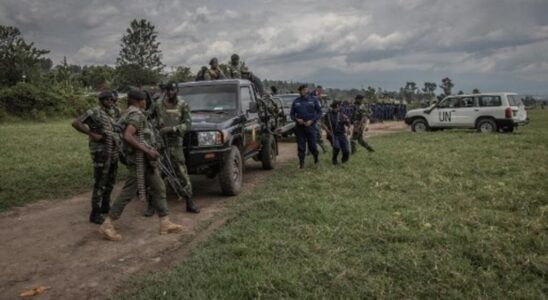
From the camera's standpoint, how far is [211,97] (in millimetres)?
8336

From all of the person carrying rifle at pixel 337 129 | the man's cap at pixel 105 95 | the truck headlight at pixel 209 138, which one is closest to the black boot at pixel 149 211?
the truck headlight at pixel 209 138

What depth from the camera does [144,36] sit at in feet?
230

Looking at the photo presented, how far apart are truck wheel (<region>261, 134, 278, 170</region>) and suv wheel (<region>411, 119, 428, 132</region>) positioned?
468 inches

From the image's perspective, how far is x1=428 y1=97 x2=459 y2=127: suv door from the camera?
19422mm

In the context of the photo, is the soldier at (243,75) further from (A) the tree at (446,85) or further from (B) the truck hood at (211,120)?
(A) the tree at (446,85)

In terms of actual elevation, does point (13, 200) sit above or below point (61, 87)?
below

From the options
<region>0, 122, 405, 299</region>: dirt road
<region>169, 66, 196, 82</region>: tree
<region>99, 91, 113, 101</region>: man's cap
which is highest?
<region>169, 66, 196, 82</region>: tree

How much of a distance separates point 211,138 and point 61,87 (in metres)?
28.4

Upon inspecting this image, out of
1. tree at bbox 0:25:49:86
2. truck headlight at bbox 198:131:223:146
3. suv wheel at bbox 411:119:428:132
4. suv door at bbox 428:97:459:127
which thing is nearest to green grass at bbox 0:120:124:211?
truck headlight at bbox 198:131:223:146

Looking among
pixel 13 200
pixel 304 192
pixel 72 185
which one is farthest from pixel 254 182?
pixel 13 200

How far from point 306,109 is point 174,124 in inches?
145

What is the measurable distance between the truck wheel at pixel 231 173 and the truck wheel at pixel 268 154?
2279mm

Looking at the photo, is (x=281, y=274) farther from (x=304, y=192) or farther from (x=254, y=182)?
(x=254, y=182)

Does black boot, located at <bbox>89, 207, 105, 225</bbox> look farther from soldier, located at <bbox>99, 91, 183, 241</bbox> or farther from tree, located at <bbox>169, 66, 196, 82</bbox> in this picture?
tree, located at <bbox>169, 66, 196, 82</bbox>
